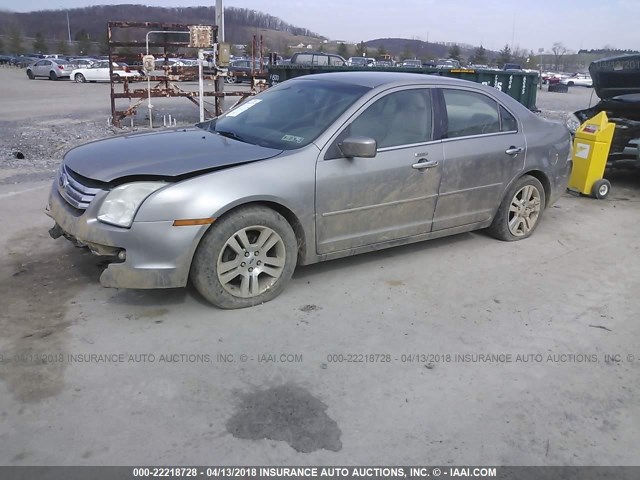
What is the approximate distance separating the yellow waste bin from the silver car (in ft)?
6.80

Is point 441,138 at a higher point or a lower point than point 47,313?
higher

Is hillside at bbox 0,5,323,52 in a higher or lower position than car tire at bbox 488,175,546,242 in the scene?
higher

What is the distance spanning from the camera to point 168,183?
3830 millimetres

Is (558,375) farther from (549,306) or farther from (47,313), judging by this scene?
(47,313)

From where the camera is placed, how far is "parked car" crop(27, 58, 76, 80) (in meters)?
35.8

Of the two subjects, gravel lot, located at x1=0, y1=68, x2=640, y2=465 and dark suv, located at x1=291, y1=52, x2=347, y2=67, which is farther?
dark suv, located at x1=291, y1=52, x2=347, y2=67

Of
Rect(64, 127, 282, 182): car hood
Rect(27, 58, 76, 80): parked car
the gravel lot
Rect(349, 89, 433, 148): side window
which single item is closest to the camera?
the gravel lot

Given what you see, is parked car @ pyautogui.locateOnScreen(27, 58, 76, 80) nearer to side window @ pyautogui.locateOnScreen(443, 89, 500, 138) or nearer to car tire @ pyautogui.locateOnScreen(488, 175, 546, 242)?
side window @ pyautogui.locateOnScreen(443, 89, 500, 138)

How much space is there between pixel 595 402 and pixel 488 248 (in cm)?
262

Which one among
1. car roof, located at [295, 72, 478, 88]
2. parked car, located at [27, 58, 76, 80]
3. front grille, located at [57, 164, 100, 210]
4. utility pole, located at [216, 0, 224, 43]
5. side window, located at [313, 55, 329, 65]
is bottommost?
parked car, located at [27, 58, 76, 80]

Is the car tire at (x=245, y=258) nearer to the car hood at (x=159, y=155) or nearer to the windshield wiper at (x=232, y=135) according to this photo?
the car hood at (x=159, y=155)

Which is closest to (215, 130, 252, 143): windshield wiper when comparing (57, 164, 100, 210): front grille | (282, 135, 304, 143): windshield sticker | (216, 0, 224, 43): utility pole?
(282, 135, 304, 143): windshield sticker

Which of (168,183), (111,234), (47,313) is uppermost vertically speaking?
(168,183)

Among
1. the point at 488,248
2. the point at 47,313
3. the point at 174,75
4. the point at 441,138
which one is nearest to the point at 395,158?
the point at 441,138
